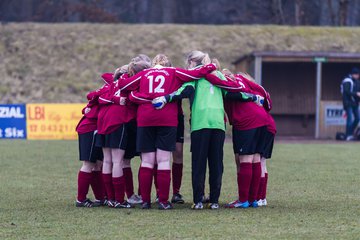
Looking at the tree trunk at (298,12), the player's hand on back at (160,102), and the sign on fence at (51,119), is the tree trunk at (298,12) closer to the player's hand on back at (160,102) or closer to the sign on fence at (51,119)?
the sign on fence at (51,119)

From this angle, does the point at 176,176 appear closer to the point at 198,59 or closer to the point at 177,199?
the point at 177,199

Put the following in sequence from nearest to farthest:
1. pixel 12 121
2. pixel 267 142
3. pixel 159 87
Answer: pixel 159 87 < pixel 267 142 < pixel 12 121

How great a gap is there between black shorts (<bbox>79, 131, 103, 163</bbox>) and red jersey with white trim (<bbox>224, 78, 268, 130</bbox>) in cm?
162

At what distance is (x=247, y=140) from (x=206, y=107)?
665 millimetres

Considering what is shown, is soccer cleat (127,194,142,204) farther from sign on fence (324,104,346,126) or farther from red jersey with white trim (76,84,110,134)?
sign on fence (324,104,346,126)

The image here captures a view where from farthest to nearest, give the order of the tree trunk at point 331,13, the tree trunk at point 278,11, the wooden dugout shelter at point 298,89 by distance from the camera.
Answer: the tree trunk at point 278,11 → the tree trunk at point 331,13 → the wooden dugout shelter at point 298,89

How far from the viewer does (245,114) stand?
9.88 meters

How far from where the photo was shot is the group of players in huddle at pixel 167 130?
9.58 metres

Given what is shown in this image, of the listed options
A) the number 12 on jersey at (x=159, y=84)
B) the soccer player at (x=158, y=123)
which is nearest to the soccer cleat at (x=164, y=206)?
the soccer player at (x=158, y=123)

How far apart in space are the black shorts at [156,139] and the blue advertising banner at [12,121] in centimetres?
1699

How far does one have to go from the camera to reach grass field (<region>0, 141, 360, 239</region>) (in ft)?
25.9

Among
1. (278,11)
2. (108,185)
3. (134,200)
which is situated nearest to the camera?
(108,185)

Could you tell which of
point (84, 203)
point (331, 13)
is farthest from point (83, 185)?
point (331, 13)

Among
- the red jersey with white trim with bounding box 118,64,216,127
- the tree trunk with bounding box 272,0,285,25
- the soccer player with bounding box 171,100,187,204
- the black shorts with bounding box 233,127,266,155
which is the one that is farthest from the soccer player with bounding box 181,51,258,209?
the tree trunk with bounding box 272,0,285,25
